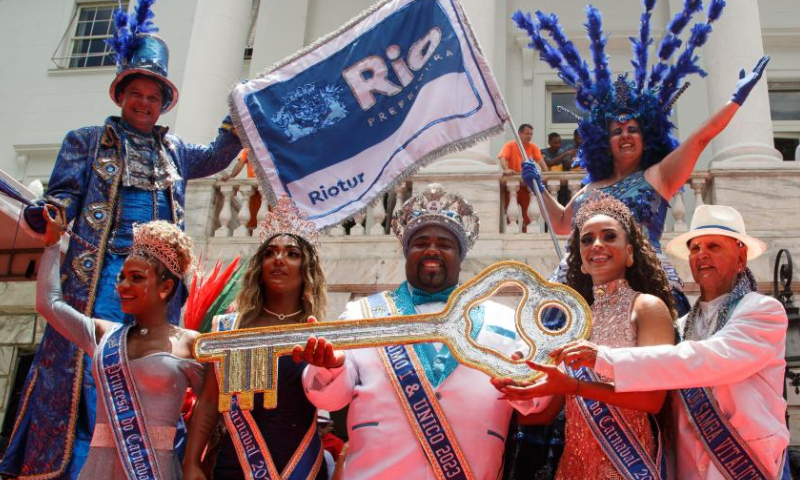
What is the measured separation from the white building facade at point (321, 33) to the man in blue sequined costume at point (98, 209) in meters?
2.83

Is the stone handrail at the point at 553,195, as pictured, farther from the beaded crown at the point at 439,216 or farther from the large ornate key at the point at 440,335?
the large ornate key at the point at 440,335

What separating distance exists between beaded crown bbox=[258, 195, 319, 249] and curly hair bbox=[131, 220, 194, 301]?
0.37 metres

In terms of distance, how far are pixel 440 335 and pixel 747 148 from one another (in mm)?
6704

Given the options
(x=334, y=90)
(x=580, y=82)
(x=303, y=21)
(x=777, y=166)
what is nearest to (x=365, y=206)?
(x=334, y=90)

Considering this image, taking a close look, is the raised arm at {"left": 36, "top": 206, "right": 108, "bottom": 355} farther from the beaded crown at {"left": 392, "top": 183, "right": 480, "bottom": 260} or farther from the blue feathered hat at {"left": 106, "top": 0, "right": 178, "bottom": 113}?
the beaded crown at {"left": 392, "top": 183, "right": 480, "bottom": 260}

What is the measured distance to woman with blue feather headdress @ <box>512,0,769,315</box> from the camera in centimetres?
424

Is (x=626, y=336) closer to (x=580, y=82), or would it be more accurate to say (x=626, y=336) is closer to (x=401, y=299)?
(x=401, y=299)

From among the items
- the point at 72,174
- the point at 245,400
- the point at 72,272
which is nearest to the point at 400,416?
the point at 245,400

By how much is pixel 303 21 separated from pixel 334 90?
27.7 feet

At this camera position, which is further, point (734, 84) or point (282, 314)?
point (734, 84)

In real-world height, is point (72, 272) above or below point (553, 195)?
below

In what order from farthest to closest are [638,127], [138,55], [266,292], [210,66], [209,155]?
[210,66], [209,155], [138,55], [638,127], [266,292]

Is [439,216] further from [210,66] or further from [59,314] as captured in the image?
[210,66]

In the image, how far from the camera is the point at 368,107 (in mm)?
5422
